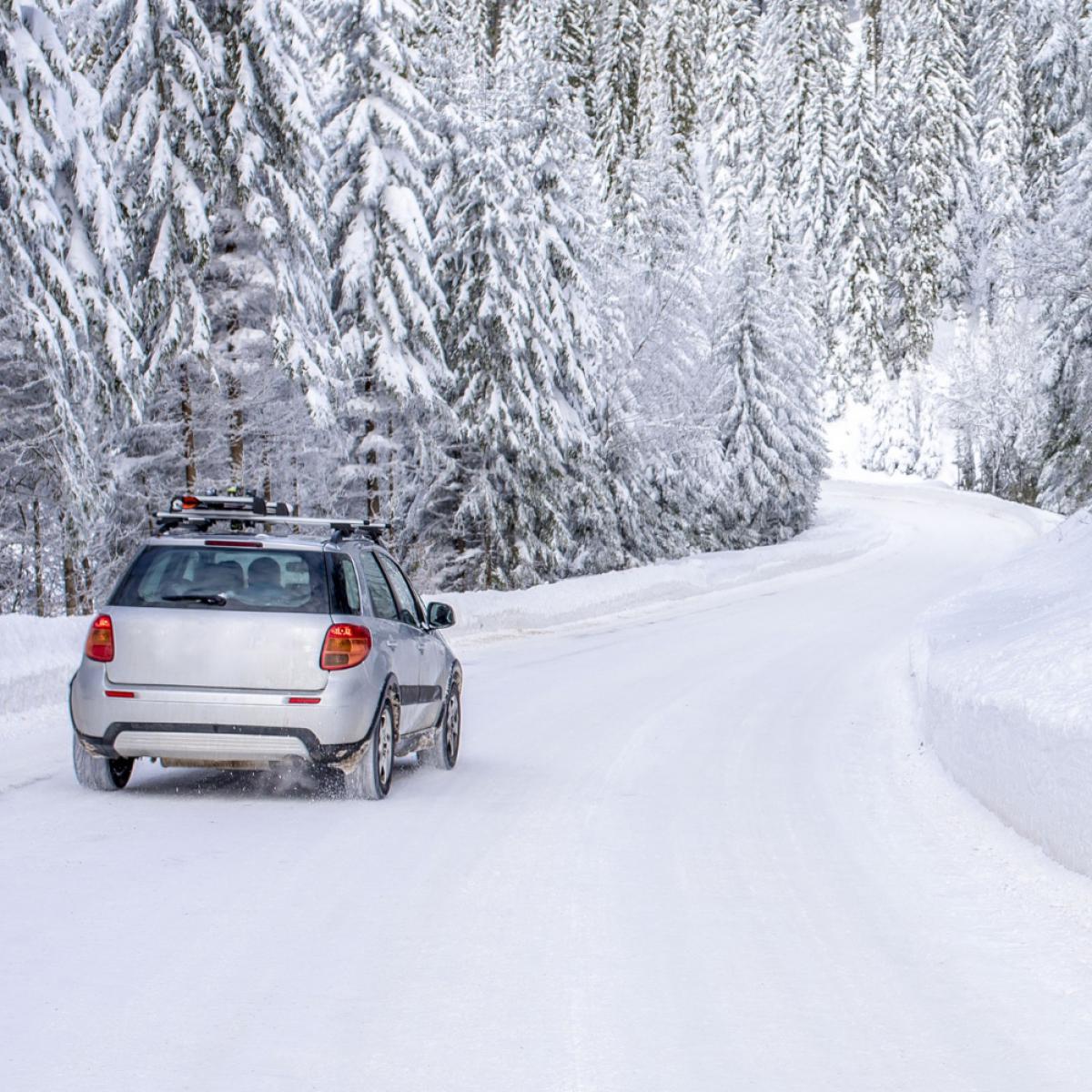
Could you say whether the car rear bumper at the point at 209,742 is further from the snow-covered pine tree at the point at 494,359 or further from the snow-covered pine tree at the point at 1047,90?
the snow-covered pine tree at the point at 1047,90

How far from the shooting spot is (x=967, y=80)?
90.6 meters

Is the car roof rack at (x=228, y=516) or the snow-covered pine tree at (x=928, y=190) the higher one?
the snow-covered pine tree at (x=928, y=190)

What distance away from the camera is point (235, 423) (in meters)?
26.5

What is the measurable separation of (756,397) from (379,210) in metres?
26.1

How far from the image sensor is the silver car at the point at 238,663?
8484 millimetres

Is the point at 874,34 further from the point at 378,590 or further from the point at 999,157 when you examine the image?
the point at 378,590

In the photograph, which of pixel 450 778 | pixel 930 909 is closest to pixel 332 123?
pixel 450 778

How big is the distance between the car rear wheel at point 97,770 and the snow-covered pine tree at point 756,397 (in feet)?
140

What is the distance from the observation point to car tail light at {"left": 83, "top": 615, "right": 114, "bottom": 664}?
861 cm

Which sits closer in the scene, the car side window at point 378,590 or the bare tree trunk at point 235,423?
the car side window at point 378,590

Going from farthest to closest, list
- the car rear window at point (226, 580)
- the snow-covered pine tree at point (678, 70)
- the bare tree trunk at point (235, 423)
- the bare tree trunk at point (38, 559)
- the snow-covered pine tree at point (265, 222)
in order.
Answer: the snow-covered pine tree at point (678, 70), the bare tree trunk at point (235, 423), the bare tree trunk at point (38, 559), the snow-covered pine tree at point (265, 222), the car rear window at point (226, 580)

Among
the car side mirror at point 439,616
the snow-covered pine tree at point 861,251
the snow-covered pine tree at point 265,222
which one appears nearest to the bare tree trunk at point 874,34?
the snow-covered pine tree at point 861,251

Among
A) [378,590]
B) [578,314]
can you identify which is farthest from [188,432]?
[378,590]

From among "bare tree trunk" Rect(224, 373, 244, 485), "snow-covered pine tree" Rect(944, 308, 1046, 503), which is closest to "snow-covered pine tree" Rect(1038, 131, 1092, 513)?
"bare tree trunk" Rect(224, 373, 244, 485)
